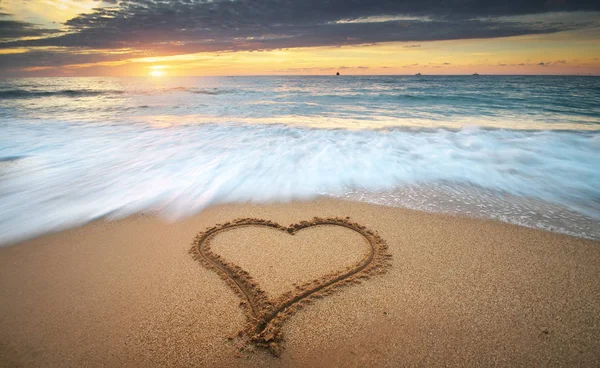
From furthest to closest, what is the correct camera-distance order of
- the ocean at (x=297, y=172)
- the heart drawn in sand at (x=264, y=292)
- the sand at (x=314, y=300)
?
the ocean at (x=297, y=172) < the heart drawn in sand at (x=264, y=292) < the sand at (x=314, y=300)

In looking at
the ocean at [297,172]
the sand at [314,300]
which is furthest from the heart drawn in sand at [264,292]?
the ocean at [297,172]

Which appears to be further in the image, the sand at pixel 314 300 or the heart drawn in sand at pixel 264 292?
the heart drawn in sand at pixel 264 292

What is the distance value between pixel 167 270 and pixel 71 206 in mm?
2673

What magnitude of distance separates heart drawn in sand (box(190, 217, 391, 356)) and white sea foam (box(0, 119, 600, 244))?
0.99 meters

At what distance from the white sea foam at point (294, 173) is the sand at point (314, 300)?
30.2 inches

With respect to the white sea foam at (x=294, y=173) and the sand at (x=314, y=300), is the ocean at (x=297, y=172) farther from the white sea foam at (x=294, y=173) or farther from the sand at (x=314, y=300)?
the sand at (x=314, y=300)

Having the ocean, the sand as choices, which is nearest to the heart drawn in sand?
the sand

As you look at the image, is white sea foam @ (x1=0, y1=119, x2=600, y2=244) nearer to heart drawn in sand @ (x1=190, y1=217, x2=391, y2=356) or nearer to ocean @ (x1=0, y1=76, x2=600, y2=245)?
ocean @ (x1=0, y1=76, x2=600, y2=245)

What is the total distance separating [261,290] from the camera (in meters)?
2.55

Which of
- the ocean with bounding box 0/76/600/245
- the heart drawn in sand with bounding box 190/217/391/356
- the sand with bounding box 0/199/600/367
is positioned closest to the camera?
the sand with bounding box 0/199/600/367

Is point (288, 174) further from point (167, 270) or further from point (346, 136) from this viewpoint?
point (346, 136)

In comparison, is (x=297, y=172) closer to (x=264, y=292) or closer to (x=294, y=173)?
(x=294, y=173)

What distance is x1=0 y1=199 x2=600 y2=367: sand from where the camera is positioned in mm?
2033

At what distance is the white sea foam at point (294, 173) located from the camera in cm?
421
